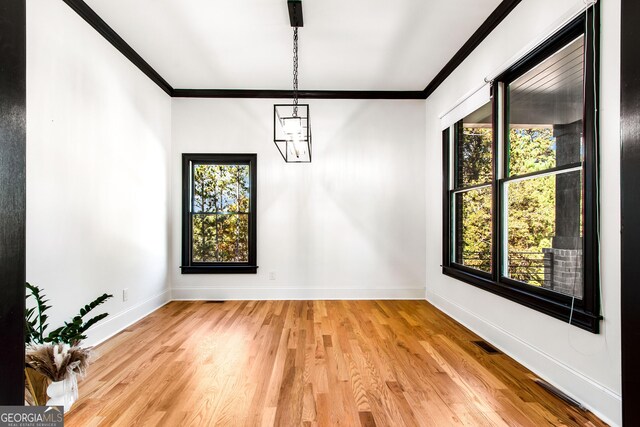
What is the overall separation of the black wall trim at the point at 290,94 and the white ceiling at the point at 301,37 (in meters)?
0.19

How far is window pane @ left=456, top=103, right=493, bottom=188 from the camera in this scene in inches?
125

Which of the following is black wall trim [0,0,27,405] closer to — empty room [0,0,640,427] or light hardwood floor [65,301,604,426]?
empty room [0,0,640,427]

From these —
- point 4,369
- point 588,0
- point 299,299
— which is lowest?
point 299,299

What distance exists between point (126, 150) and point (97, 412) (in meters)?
2.52

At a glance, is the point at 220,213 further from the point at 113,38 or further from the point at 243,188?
the point at 113,38

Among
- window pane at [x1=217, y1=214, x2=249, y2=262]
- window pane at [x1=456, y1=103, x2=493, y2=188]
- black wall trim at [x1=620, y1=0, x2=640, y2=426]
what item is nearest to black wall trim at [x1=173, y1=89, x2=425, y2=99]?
window pane at [x1=456, y1=103, x2=493, y2=188]

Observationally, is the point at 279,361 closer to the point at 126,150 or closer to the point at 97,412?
the point at 97,412

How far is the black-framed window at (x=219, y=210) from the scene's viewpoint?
455 cm

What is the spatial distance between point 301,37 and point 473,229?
8.85 ft

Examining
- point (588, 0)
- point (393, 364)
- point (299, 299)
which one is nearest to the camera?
point (588, 0)

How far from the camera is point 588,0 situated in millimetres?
1897

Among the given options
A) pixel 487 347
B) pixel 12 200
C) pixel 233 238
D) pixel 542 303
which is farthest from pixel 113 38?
pixel 487 347

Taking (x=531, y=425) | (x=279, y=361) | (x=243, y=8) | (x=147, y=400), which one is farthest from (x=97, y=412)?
(x=243, y=8)

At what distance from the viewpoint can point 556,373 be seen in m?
2.14
